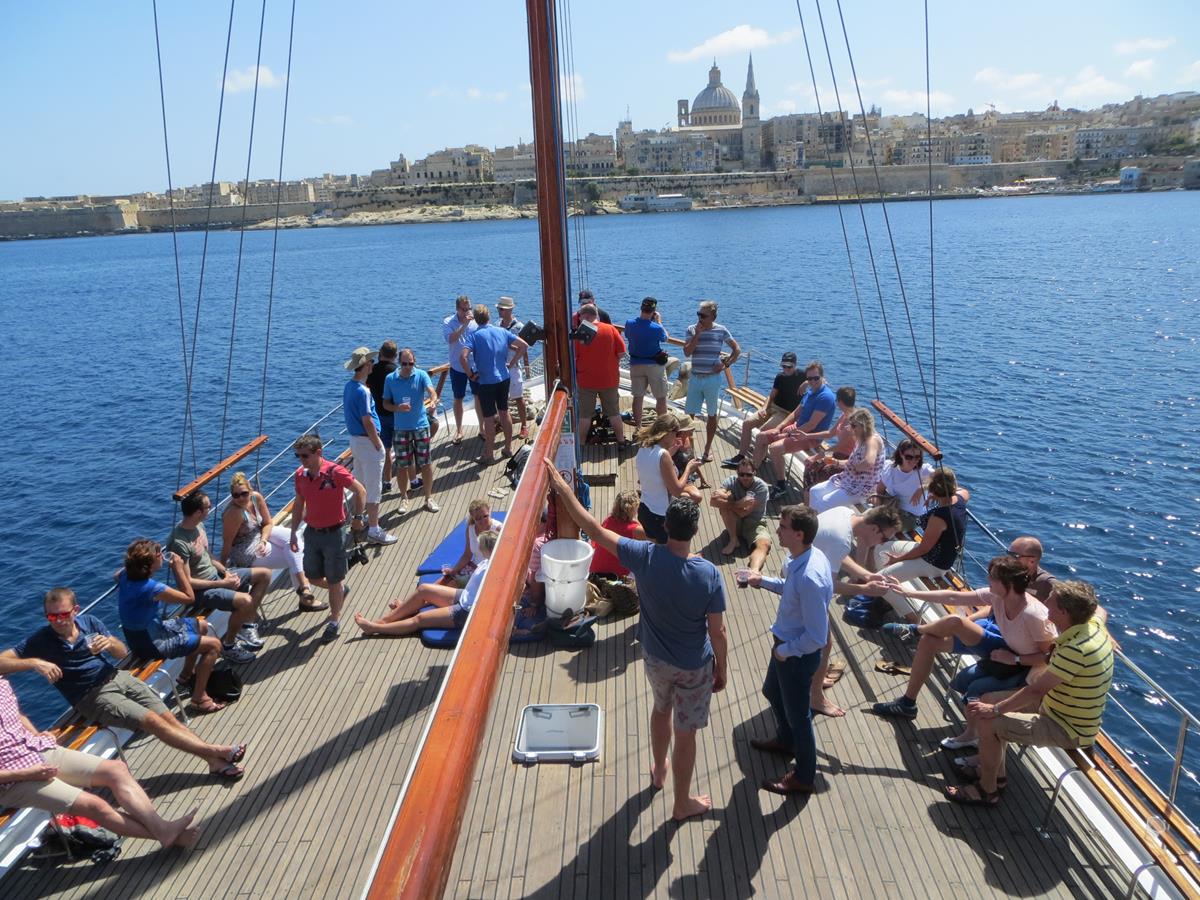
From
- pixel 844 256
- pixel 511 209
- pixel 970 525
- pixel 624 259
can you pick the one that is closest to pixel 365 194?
pixel 511 209

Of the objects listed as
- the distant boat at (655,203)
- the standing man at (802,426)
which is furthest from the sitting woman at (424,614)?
the distant boat at (655,203)

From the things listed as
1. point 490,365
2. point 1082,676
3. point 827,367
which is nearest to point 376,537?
point 490,365

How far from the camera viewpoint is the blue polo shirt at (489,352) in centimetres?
856

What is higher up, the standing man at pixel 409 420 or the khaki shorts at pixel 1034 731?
the standing man at pixel 409 420

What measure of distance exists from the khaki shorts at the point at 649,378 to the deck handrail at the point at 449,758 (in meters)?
6.67

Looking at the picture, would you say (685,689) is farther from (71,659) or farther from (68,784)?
(71,659)

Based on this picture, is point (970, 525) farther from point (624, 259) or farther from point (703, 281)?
point (624, 259)

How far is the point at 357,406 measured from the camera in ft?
24.1

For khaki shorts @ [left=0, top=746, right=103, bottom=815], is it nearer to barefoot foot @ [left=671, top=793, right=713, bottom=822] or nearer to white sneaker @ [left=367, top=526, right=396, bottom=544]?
barefoot foot @ [left=671, top=793, right=713, bottom=822]

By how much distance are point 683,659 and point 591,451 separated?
6.00 m

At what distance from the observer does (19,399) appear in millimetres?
28094

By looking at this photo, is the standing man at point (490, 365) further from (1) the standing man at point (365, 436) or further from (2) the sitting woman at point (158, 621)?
(2) the sitting woman at point (158, 621)

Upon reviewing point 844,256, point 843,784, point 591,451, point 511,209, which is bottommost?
point 843,784

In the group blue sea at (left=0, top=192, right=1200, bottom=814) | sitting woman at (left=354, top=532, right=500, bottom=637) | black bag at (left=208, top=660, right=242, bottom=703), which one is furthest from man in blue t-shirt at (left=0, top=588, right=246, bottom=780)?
blue sea at (left=0, top=192, right=1200, bottom=814)
